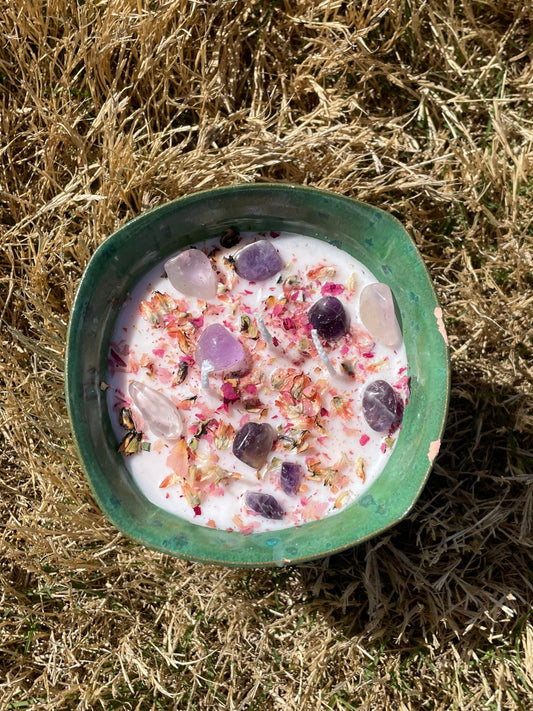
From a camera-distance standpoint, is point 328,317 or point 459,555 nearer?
point 328,317

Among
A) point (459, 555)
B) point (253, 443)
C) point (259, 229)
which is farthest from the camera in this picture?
point (459, 555)

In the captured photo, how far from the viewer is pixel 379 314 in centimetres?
97

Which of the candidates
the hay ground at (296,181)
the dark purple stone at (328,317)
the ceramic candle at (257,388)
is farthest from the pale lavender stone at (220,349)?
the hay ground at (296,181)

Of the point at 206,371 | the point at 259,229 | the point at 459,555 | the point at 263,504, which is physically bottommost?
the point at 459,555

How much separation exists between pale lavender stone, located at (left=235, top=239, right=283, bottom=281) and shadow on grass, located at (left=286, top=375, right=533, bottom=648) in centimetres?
48

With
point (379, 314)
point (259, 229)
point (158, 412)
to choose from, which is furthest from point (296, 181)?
point (158, 412)

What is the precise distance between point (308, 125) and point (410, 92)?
0.21m

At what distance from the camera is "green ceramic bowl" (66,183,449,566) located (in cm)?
92

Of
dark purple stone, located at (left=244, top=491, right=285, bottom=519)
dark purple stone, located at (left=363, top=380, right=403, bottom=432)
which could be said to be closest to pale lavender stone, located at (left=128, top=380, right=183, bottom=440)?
dark purple stone, located at (left=244, top=491, right=285, bottom=519)

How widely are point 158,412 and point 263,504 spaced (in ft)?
0.61

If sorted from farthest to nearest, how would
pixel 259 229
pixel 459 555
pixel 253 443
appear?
pixel 459 555 < pixel 259 229 < pixel 253 443

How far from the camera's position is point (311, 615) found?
1.27 meters

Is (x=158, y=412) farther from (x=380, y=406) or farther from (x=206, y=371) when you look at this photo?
(x=380, y=406)

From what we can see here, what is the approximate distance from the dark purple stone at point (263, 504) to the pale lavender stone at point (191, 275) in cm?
28
